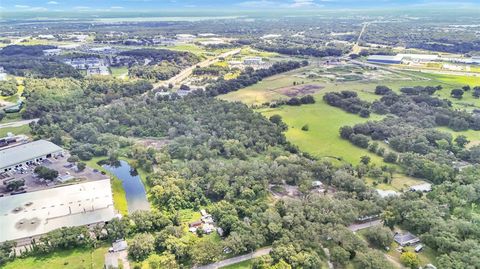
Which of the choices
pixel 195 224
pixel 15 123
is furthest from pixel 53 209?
pixel 15 123

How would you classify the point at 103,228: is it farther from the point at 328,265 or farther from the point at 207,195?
the point at 328,265

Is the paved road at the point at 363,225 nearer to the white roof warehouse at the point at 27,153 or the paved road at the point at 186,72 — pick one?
the white roof warehouse at the point at 27,153

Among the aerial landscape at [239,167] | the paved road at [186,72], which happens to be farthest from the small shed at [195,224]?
the paved road at [186,72]

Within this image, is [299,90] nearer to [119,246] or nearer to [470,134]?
[470,134]

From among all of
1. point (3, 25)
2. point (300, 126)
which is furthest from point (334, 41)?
point (3, 25)

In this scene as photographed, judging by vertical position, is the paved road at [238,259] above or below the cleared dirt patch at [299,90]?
below

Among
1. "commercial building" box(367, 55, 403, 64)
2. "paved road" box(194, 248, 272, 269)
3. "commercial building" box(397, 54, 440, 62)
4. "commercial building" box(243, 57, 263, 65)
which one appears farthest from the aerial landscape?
"commercial building" box(397, 54, 440, 62)

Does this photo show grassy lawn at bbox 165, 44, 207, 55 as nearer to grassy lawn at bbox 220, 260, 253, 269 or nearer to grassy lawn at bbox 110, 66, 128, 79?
grassy lawn at bbox 110, 66, 128, 79
